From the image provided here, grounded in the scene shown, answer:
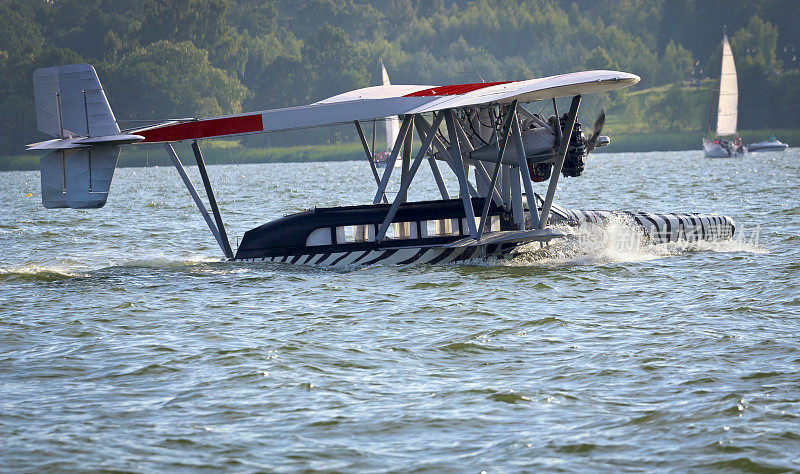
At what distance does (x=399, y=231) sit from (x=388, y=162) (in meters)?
1.75

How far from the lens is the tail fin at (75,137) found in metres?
23.2

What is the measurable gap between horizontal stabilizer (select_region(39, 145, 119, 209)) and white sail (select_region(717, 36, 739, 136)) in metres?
100

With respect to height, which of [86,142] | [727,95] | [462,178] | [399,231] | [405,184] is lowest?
[399,231]

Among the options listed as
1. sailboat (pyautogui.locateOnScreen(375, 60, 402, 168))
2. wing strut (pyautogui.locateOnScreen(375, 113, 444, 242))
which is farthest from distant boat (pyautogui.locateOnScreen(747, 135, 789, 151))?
wing strut (pyautogui.locateOnScreen(375, 113, 444, 242))

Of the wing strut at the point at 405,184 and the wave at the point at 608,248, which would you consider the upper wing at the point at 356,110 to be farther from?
the wave at the point at 608,248

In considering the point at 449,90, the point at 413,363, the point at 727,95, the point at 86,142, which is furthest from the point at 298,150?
the point at 413,363

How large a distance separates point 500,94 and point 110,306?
10.1m

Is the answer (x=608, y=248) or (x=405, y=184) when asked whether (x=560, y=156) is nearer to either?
(x=608, y=248)

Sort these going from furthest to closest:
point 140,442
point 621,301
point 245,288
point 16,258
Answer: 1. point 16,258
2. point 245,288
3. point 621,301
4. point 140,442

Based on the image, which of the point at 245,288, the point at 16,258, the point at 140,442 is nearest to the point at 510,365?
the point at 140,442

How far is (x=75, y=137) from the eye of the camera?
2342 centimetres

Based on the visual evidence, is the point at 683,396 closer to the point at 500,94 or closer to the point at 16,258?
the point at 500,94

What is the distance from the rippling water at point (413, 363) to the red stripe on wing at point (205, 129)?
339 cm

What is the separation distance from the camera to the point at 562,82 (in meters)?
22.1
